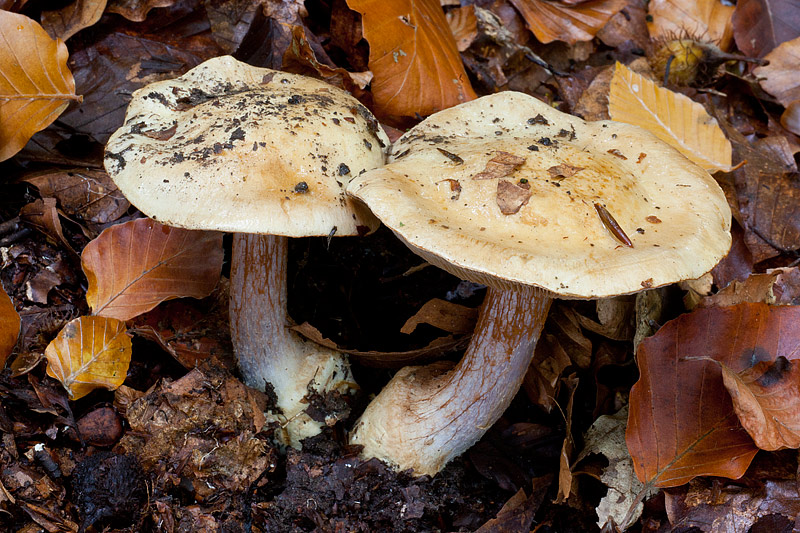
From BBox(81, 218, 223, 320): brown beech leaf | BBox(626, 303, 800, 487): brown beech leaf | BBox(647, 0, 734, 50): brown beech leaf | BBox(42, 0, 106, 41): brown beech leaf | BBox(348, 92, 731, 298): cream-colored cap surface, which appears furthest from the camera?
BBox(647, 0, 734, 50): brown beech leaf

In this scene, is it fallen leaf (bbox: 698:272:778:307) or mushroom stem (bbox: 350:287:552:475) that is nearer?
mushroom stem (bbox: 350:287:552:475)

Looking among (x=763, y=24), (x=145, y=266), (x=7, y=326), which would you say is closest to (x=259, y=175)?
(x=145, y=266)

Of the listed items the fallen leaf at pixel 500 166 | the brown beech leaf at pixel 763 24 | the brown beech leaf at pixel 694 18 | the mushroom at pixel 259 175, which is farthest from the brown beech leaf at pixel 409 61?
the brown beech leaf at pixel 763 24

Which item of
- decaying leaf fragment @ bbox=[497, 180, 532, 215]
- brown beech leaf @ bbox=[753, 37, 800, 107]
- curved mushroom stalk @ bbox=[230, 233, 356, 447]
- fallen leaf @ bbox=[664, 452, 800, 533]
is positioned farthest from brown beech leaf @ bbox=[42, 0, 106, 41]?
brown beech leaf @ bbox=[753, 37, 800, 107]

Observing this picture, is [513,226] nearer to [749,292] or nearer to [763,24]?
[749,292]

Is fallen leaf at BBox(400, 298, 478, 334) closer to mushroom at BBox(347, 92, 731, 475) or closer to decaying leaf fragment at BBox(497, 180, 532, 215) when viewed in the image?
mushroom at BBox(347, 92, 731, 475)

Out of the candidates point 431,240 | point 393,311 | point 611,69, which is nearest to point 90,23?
point 393,311

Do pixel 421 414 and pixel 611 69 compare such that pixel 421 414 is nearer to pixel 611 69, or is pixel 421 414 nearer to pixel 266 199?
pixel 266 199
